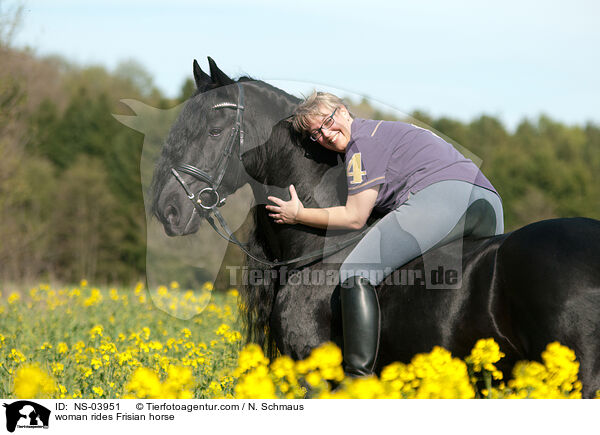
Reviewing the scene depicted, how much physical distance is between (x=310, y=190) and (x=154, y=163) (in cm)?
104

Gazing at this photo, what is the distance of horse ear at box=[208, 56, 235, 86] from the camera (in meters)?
4.09

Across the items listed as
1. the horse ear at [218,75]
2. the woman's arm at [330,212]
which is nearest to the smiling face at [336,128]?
the woman's arm at [330,212]

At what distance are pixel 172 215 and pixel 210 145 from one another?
0.51 metres

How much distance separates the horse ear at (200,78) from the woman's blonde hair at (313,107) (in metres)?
0.69

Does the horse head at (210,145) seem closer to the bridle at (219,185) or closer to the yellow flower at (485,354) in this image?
the bridle at (219,185)

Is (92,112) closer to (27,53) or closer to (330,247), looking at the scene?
(27,53)

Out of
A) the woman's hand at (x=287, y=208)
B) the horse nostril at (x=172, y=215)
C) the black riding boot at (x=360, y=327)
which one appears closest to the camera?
the black riding boot at (x=360, y=327)

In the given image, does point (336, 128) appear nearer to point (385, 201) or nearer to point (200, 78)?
point (385, 201)

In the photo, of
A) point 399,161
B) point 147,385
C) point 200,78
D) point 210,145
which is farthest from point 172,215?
point 147,385

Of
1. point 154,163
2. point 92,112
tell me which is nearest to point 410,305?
point 154,163

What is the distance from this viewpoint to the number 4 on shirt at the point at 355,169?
11.9ft

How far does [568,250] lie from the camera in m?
3.05

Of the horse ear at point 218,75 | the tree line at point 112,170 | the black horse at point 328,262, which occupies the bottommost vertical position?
the black horse at point 328,262
